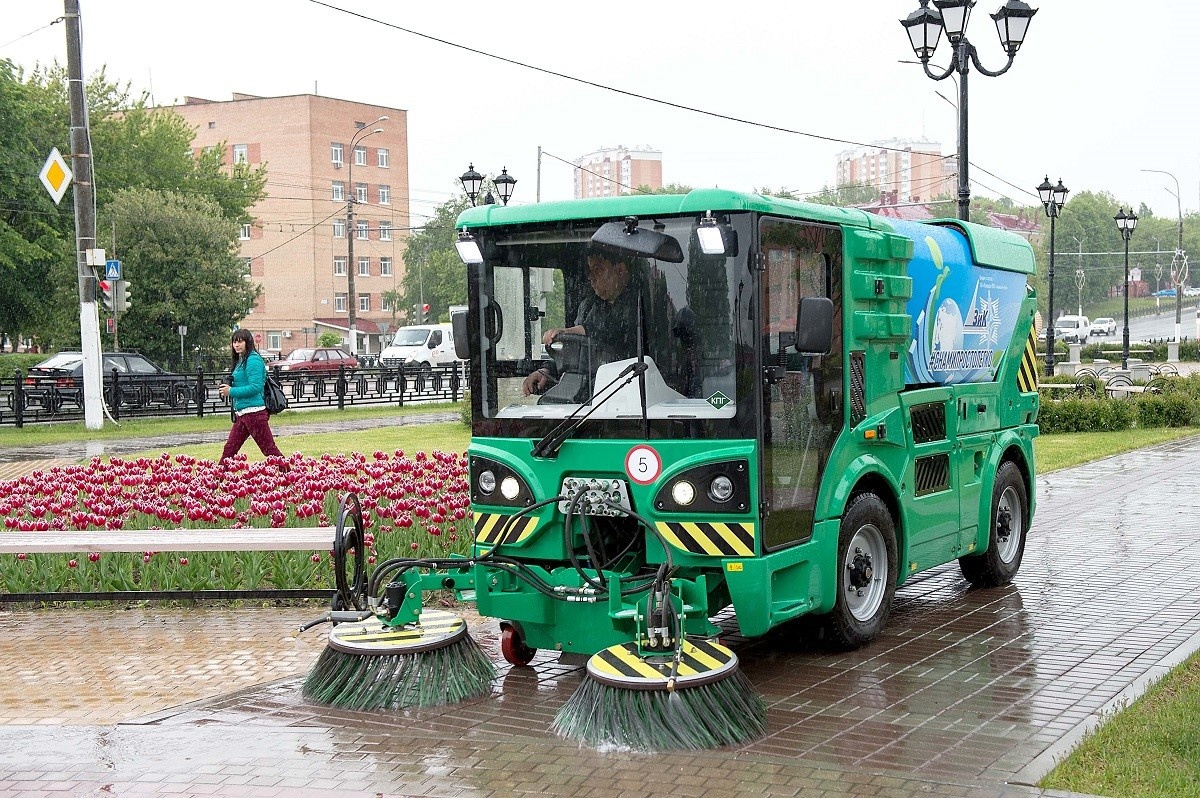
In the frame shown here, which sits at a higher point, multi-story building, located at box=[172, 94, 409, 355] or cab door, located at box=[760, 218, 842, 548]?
multi-story building, located at box=[172, 94, 409, 355]

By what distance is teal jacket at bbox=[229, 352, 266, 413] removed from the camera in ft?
45.7

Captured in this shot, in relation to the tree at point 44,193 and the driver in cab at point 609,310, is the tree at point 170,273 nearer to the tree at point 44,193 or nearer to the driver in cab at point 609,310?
the tree at point 44,193

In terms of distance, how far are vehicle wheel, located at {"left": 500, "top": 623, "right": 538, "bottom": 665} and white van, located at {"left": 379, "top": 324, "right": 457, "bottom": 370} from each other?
4254 cm

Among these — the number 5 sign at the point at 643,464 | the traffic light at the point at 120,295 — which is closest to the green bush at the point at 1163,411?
the traffic light at the point at 120,295

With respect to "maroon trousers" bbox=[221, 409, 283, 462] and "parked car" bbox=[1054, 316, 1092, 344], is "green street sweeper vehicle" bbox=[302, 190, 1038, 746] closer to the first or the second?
"maroon trousers" bbox=[221, 409, 283, 462]

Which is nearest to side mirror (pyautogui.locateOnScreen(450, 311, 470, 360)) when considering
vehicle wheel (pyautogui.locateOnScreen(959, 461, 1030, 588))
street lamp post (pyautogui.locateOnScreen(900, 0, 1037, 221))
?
vehicle wheel (pyautogui.locateOnScreen(959, 461, 1030, 588))

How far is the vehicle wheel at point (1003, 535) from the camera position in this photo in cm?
969

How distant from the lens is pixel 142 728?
6.41 metres

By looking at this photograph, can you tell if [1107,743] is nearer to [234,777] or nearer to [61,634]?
[234,777]

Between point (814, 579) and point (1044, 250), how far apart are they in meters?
112

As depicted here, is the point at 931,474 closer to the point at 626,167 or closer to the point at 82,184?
the point at 82,184

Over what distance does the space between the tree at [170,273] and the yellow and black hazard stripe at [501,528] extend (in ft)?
120

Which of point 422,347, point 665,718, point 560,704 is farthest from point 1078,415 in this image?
point 422,347

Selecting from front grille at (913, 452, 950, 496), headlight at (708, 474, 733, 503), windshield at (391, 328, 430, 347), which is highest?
windshield at (391, 328, 430, 347)
